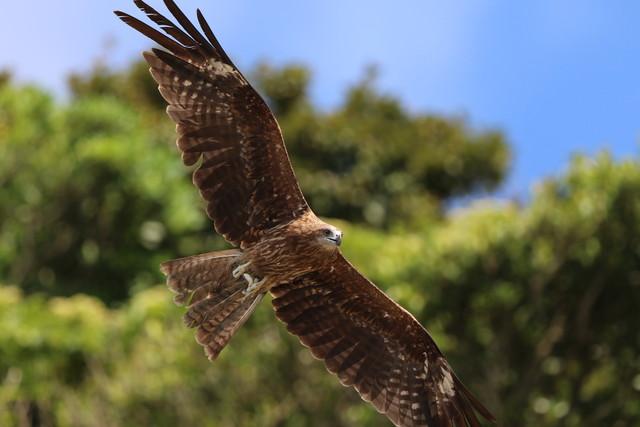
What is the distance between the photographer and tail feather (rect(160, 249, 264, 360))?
7.77 metres

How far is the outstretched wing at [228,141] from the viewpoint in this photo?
785 centimetres

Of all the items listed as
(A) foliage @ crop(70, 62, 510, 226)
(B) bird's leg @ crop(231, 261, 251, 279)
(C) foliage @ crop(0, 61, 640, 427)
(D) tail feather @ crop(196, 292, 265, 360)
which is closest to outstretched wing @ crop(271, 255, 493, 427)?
(D) tail feather @ crop(196, 292, 265, 360)

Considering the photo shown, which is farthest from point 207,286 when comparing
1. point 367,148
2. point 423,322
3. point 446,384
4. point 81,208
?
point 367,148

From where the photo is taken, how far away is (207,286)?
782 centimetres

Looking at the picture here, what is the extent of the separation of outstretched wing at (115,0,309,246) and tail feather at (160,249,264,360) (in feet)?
0.88

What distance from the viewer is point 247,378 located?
52.6 feet

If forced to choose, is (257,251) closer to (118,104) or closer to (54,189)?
(54,189)

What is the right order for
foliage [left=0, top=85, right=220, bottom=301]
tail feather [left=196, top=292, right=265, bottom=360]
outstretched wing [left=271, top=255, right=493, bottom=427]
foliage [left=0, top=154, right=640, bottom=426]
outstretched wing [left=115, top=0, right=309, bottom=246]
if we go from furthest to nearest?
foliage [left=0, top=85, right=220, bottom=301]
foliage [left=0, top=154, right=640, bottom=426]
outstretched wing [left=271, top=255, right=493, bottom=427]
tail feather [left=196, top=292, right=265, bottom=360]
outstretched wing [left=115, top=0, right=309, bottom=246]

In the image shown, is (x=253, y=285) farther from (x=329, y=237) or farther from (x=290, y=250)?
(x=329, y=237)

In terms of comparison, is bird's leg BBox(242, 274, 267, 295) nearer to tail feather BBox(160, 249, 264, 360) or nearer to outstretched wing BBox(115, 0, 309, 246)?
tail feather BBox(160, 249, 264, 360)

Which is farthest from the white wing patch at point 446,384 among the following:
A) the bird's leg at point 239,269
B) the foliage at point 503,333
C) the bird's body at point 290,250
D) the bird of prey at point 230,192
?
the foliage at point 503,333

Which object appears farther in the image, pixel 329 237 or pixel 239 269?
pixel 239 269

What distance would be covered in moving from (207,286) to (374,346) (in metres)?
1.59

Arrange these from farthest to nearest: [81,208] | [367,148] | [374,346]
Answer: [367,148] → [81,208] → [374,346]
